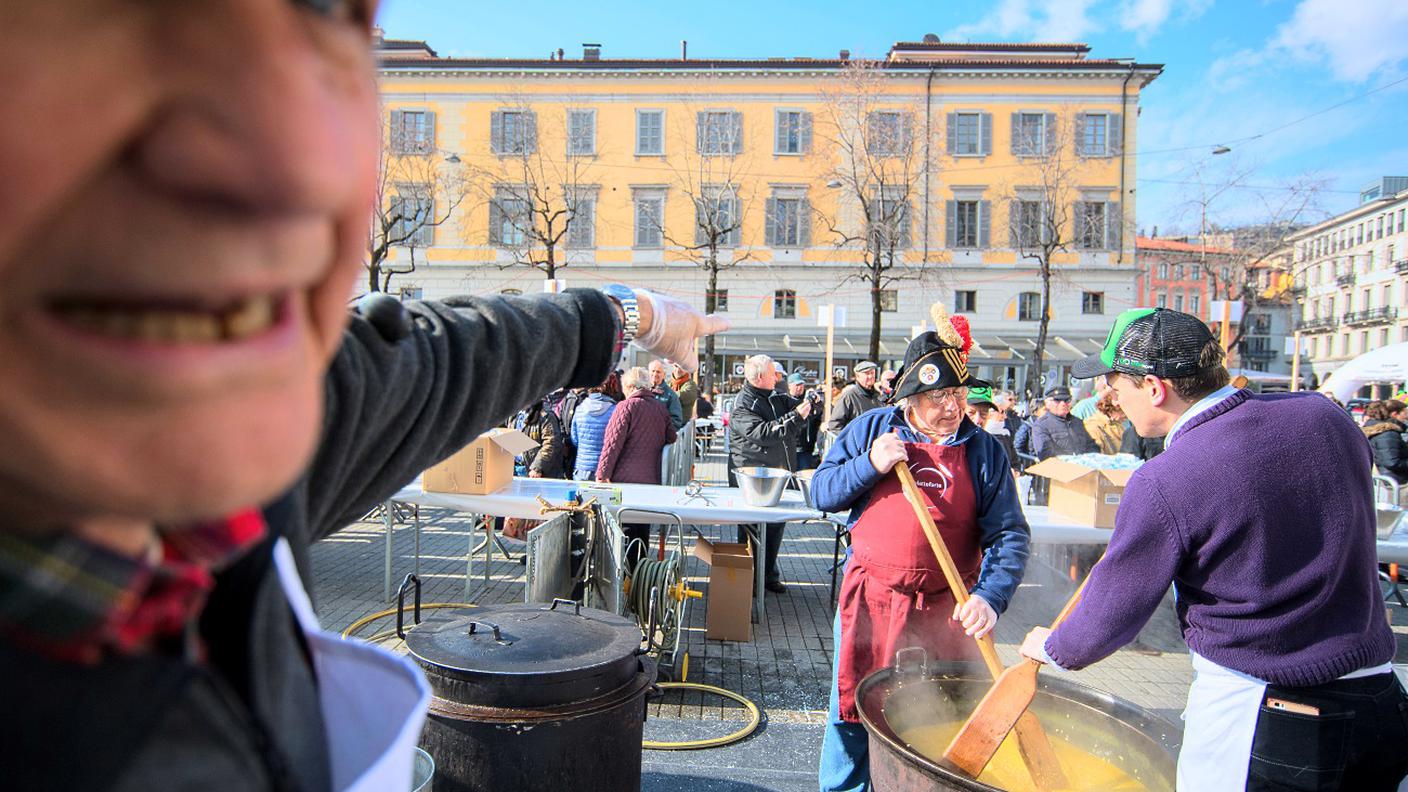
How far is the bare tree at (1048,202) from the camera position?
30672 millimetres

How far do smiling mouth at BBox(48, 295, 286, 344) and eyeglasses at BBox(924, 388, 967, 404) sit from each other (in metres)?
3.32

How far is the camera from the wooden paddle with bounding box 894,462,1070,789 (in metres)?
2.83

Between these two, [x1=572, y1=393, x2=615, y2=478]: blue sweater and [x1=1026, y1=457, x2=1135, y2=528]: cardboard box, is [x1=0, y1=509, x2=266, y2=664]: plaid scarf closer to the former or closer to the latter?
[x1=1026, y1=457, x2=1135, y2=528]: cardboard box

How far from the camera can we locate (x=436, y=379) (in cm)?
128

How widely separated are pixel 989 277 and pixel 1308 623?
1245 inches

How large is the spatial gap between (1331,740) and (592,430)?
5956 mm

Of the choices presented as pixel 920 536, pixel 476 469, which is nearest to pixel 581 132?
pixel 476 469

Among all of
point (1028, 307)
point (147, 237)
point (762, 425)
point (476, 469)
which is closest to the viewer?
point (147, 237)

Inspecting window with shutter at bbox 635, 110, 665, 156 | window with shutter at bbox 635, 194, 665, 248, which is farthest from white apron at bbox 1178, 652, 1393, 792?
window with shutter at bbox 635, 110, 665, 156

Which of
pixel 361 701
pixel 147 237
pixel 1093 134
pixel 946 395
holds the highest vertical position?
pixel 1093 134

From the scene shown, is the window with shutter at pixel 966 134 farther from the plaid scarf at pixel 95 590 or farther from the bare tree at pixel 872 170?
the plaid scarf at pixel 95 590

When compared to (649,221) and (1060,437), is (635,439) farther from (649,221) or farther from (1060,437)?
(649,221)

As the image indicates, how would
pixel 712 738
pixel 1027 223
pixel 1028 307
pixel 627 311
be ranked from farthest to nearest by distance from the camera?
pixel 1028 307 < pixel 1027 223 < pixel 712 738 < pixel 627 311

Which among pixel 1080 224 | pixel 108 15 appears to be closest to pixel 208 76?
pixel 108 15
